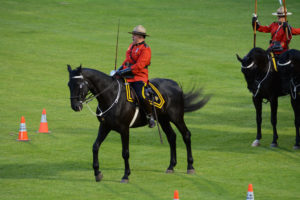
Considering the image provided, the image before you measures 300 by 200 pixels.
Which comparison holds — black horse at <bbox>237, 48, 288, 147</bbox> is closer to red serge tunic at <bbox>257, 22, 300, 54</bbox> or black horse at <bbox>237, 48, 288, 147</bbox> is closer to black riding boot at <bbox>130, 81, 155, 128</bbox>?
red serge tunic at <bbox>257, 22, 300, 54</bbox>

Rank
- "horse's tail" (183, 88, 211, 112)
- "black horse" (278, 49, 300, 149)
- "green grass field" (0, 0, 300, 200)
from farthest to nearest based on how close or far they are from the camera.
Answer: "black horse" (278, 49, 300, 149), "horse's tail" (183, 88, 211, 112), "green grass field" (0, 0, 300, 200)

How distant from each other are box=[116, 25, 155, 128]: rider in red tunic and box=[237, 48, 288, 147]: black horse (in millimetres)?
3231

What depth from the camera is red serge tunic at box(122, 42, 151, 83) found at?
13977 mm

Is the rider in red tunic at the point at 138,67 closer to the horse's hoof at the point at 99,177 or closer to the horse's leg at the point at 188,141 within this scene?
the horse's leg at the point at 188,141

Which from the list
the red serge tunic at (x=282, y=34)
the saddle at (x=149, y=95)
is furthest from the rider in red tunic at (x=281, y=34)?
the saddle at (x=149, y=95)

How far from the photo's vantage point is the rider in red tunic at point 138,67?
14.0 m

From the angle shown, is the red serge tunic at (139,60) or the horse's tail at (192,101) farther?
the horse's tail at (192,101)

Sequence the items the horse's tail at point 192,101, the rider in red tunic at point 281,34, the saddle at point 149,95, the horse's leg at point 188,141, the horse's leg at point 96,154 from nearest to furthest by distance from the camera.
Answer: the horse's leg at point 96,154, the saddle at point 149,95, the horse's leg at point 188,141, the horse's tail at point 192,101, the rider in red tunic at point 281,34

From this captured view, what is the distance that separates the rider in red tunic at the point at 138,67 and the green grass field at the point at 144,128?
1.71m

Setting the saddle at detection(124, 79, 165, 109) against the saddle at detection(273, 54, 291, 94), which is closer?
the saddle at detection(124, 79, 165, 109)

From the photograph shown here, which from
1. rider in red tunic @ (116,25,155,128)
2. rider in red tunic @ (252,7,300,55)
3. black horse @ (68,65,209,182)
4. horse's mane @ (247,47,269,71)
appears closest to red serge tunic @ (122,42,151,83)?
rider in red tunic @ (116,25,155,128)

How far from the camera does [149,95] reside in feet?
46.3

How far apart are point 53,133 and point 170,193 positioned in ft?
23.3

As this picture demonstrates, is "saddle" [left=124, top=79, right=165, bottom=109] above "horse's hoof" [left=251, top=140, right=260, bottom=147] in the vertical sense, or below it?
above
